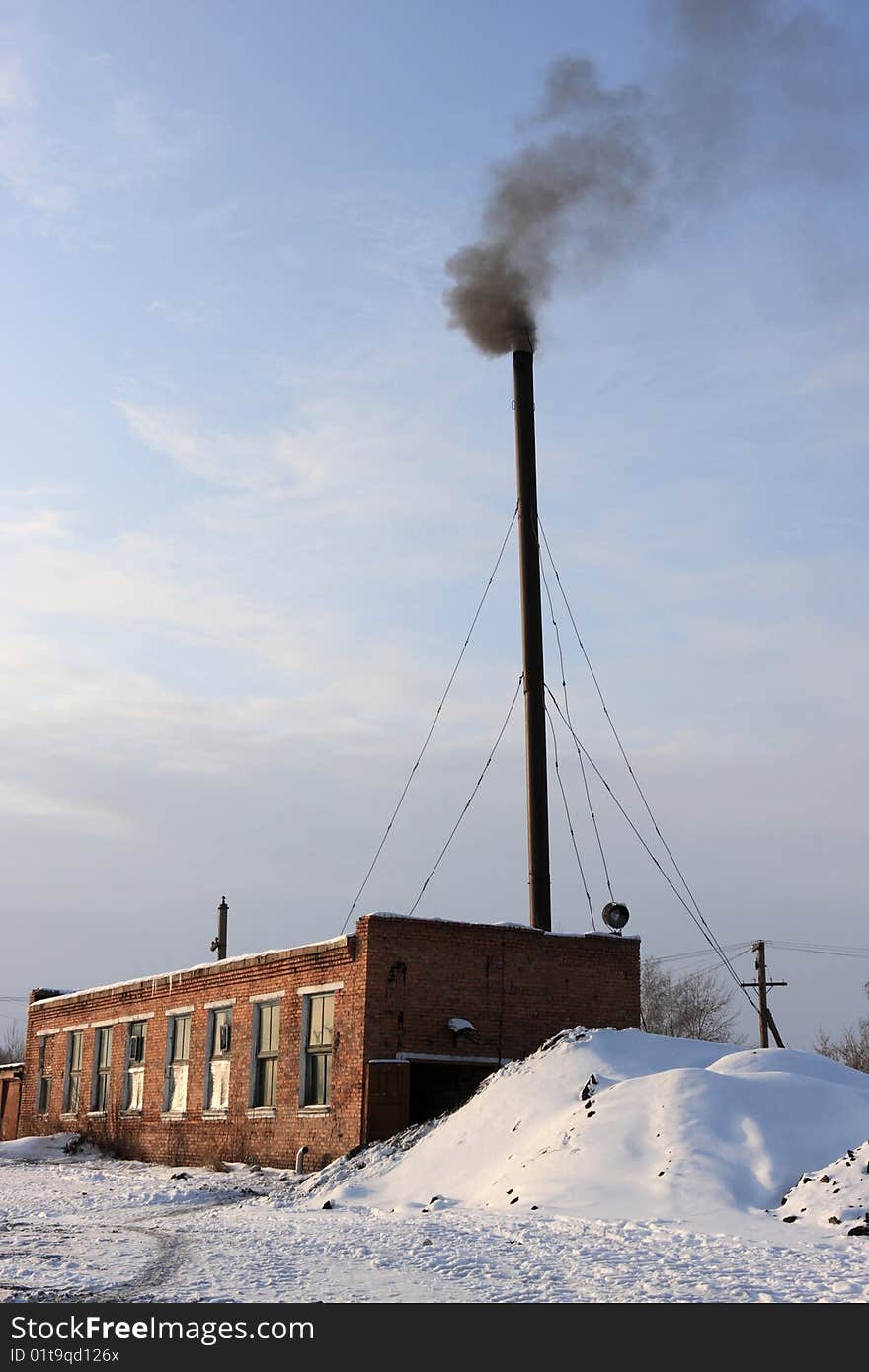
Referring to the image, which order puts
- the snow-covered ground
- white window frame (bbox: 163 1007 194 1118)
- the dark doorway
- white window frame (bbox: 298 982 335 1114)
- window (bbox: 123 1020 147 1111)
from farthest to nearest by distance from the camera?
window (bbox: 123 1020 147 1111) < white window frame (bbox: 163 1007 194 1118) < the dark doorway < white window frame (bbox: 298 982 335 1114) < the snow-covered ground

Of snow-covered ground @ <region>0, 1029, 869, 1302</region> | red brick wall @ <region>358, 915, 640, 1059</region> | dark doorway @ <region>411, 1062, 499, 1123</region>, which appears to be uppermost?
red brick wall @ <region>358, 915, 640, 1059</region>

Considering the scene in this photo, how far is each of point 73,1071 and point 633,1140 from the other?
66.4 feet

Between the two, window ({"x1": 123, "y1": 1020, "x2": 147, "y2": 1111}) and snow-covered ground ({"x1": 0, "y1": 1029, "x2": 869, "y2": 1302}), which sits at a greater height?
window ({"x1": 123, "y1": 1020, "x2": 147, "y2": 1111})

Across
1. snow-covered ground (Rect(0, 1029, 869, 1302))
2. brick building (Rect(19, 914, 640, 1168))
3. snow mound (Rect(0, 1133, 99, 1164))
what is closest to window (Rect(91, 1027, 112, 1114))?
snow mound (Rect(0, 1133, 99, 1164))

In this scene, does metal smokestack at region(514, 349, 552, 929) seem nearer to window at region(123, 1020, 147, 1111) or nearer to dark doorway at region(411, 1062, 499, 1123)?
dark doorway at region(411, 1062, 499, 1123)

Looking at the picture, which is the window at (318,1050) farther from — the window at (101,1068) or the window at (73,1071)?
the window at (73,1071)

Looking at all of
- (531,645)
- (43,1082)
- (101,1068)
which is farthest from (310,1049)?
(43,1082)

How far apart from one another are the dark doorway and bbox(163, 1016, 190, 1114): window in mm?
5447

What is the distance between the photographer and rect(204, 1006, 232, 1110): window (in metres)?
25.6

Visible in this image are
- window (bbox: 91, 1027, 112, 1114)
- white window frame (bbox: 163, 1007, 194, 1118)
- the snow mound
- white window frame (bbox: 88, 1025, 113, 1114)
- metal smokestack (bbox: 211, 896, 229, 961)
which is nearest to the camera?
white window frame (bbox: 163, 1007, 194, 1118)

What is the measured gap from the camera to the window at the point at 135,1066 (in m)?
28.7

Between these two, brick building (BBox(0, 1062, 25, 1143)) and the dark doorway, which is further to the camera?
brick building (BBox(0, 1062, 25, 1143))
